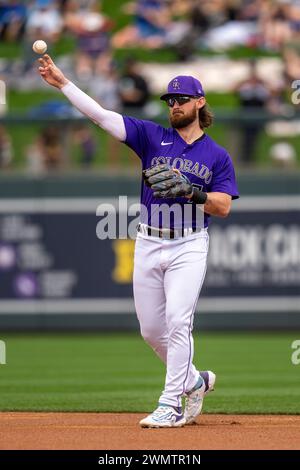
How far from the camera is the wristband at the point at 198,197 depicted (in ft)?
21.9

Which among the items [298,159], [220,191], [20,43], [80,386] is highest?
[20,43]

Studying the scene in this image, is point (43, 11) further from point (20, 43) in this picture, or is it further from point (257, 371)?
point (257, 371)

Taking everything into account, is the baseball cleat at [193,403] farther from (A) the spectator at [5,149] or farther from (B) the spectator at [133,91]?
(B) the spectator at [133,91]

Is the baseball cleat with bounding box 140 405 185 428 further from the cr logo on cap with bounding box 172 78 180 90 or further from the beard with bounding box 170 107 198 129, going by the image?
the cr logo on cap with bounding box 172 78 180 90

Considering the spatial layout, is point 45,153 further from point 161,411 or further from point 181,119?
point 161,411

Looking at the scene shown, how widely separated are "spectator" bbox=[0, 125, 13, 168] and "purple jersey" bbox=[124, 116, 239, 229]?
820 centimetres

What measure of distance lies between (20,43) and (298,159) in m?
5.57

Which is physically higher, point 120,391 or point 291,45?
point 291,45

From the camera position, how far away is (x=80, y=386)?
32.5 ft

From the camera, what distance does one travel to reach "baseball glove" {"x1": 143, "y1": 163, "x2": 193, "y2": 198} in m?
6.57

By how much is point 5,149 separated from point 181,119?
8.43 metres

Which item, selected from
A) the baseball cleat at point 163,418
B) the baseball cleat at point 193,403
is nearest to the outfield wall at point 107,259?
the baseball cleat at point 193,403

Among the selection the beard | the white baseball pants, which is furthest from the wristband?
the beard

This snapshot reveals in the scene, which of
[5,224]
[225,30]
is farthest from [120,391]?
[225,30]
